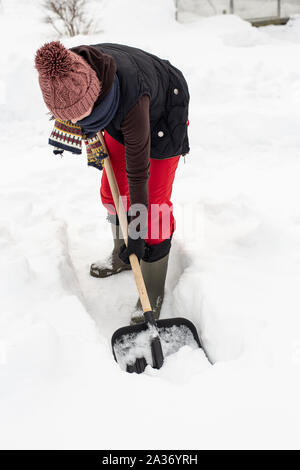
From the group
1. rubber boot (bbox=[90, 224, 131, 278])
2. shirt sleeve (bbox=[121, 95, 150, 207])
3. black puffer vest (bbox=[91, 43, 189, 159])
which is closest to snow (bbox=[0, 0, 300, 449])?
rubber boot (bbox=[90, 224, 131, 278])

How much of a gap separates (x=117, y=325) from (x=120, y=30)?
670cm

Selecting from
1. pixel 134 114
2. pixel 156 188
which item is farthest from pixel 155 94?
pixel 156 188

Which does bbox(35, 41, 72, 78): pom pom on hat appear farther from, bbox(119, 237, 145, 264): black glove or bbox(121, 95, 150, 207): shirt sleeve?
bbox(119, 237, 145, 264): black glove

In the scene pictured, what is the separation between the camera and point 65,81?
3.23 feet

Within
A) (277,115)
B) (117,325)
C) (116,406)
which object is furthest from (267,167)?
(116,406)

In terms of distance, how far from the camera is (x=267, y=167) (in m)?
3.09

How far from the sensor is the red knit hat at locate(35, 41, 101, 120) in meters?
0.97

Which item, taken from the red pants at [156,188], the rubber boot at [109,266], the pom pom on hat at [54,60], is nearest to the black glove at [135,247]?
the red pants at [156,188]

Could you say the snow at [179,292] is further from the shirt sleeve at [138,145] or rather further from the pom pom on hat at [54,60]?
the pom pom on hat at [54,60]

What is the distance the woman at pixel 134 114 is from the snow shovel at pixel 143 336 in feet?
0.41

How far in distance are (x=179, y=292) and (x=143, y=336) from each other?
0.32m

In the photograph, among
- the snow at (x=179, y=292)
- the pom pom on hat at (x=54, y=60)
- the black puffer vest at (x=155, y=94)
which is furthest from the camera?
the black puffer vest at (x=155, y=94)

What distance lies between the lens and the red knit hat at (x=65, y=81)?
970 millimetres
